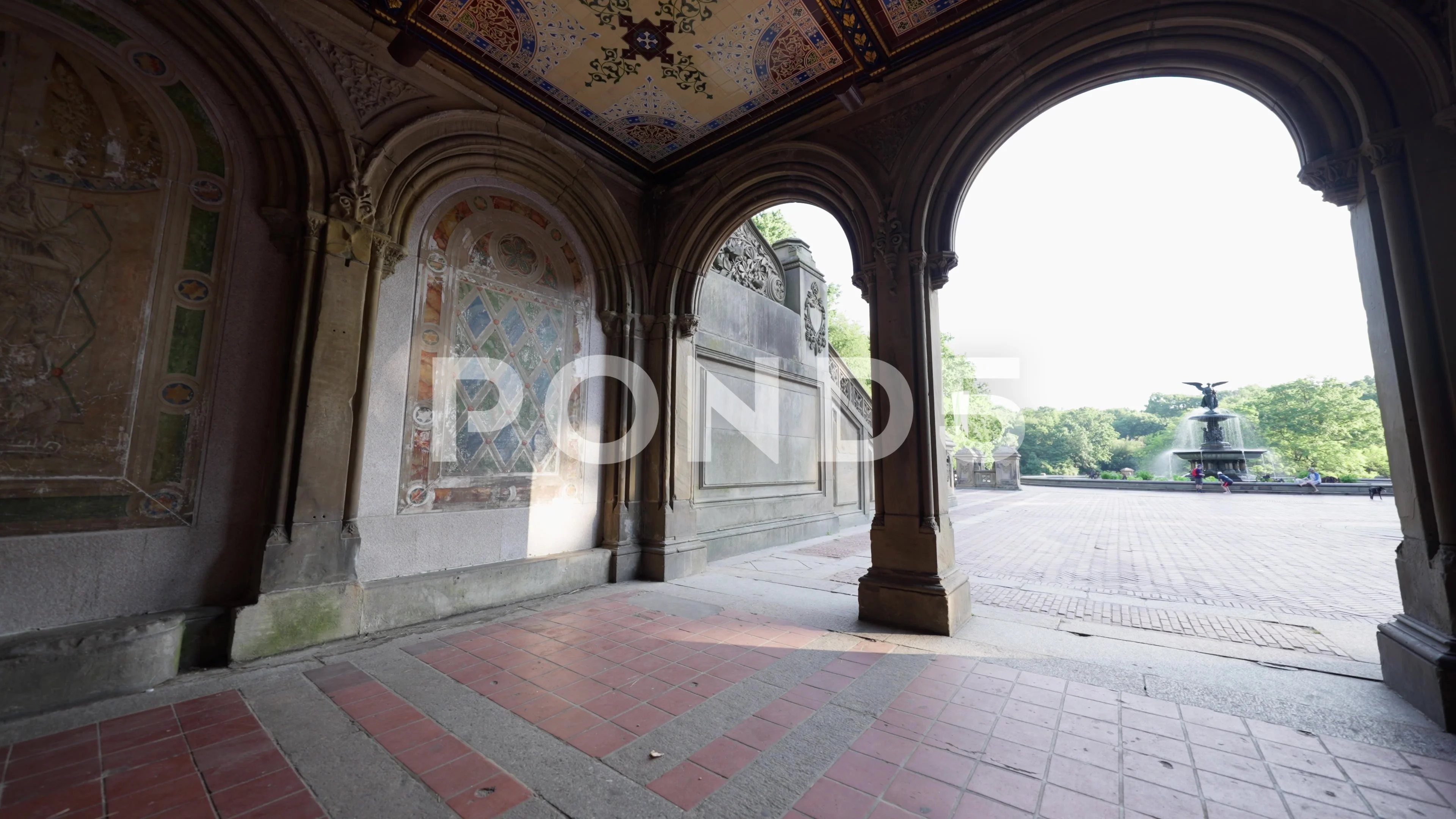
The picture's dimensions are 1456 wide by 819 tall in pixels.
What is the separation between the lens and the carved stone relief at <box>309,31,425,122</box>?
3.97 metres

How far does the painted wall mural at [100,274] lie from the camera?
9.34ft

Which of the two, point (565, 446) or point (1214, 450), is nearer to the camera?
point (565, 446)

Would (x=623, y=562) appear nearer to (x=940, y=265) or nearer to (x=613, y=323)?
(x=613, y=323)

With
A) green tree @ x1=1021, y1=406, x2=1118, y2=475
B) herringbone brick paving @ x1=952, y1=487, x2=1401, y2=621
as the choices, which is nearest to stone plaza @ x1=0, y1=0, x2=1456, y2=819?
herringbone brick paving @ x1=952, y1=487, x2=1401, y2=621

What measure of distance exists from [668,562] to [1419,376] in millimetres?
5572

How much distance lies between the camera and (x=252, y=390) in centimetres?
358

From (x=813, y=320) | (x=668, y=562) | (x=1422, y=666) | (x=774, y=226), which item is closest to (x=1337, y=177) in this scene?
(x=1422, y=666)

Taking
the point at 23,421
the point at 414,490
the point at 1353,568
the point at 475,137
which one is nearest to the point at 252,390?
the point at 23,421

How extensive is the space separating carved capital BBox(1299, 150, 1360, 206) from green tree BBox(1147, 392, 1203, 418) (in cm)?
7072

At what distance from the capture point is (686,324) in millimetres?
6223

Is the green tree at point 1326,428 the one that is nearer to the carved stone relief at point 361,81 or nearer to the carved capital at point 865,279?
the carved capital at point 865,279

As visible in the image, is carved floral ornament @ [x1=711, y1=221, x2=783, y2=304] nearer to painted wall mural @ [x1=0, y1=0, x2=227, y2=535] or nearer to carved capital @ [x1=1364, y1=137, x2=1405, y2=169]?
painted wall mural @ [x1=0, y1=0, x2=227, y2=535]

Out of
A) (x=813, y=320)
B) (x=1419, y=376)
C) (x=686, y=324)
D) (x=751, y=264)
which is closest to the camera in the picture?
(x=1419, y=376)

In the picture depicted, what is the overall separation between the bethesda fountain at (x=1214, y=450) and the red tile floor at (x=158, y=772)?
28.3m
